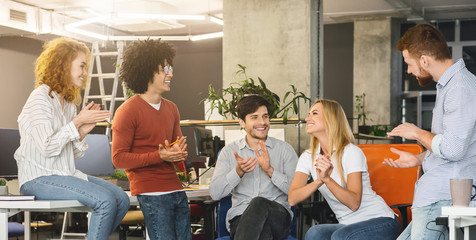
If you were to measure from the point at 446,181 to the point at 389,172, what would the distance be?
1499 millimetres

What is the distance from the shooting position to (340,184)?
3.42 m

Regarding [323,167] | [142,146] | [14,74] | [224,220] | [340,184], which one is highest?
[14,74]

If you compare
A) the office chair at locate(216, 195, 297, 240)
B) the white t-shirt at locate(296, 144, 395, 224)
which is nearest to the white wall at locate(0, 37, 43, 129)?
the office chair at locate(216, 195, 297, 240)

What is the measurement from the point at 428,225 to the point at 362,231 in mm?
661

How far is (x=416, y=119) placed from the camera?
13.3m

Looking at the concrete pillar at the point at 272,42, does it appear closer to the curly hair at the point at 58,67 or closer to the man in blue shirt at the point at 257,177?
the man in blue shirt at the point at 257,177

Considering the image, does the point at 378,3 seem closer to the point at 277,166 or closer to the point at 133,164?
the point at 277,166

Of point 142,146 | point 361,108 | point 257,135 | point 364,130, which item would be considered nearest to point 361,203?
point 257,135

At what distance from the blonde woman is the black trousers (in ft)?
0.42

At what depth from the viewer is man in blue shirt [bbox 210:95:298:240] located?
3520mm

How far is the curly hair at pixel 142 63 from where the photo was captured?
314cm

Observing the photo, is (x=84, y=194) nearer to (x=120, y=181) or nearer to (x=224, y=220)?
(x=224, y=220)

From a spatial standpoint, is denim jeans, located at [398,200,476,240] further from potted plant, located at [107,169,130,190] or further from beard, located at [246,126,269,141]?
potted plant, located at [107,169,130,190]

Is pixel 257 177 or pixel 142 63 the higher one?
pixel 142 63
